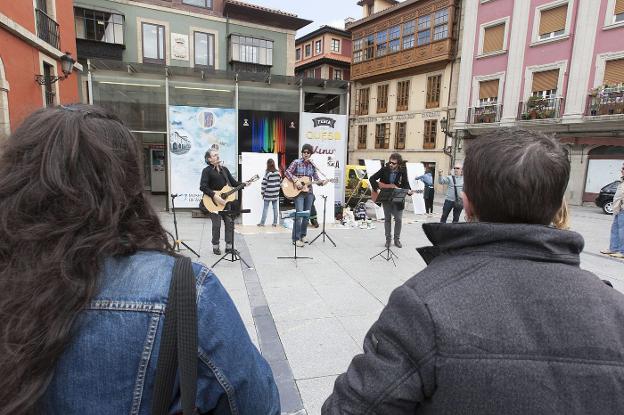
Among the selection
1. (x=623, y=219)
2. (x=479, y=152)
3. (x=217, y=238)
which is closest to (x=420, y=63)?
(x=623, y=219)

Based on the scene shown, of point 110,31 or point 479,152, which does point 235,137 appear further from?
point 110,31

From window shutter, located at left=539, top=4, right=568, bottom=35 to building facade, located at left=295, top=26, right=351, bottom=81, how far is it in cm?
1951

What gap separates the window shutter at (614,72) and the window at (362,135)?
615 inches

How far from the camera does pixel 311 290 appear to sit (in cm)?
493

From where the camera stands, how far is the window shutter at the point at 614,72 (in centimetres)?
1645

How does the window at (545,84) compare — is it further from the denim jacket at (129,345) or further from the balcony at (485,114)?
the denim jacket at (129,345)

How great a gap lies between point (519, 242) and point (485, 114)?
2294 centimetres

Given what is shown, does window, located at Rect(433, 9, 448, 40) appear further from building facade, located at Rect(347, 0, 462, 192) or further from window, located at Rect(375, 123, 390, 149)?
window, located at Rect(375, 123, 390, 149)

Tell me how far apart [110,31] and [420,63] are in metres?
18.5

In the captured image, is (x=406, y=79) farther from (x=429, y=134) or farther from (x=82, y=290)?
(x=82, y=290)

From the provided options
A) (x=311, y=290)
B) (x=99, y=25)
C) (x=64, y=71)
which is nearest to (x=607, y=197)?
(x=311, y=290)

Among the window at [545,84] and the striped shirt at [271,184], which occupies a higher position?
the window at [545,84]

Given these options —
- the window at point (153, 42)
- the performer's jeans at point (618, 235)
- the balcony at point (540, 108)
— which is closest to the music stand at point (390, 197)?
the performer's jeans at point (618, 235)

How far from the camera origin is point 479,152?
3.58 feet
